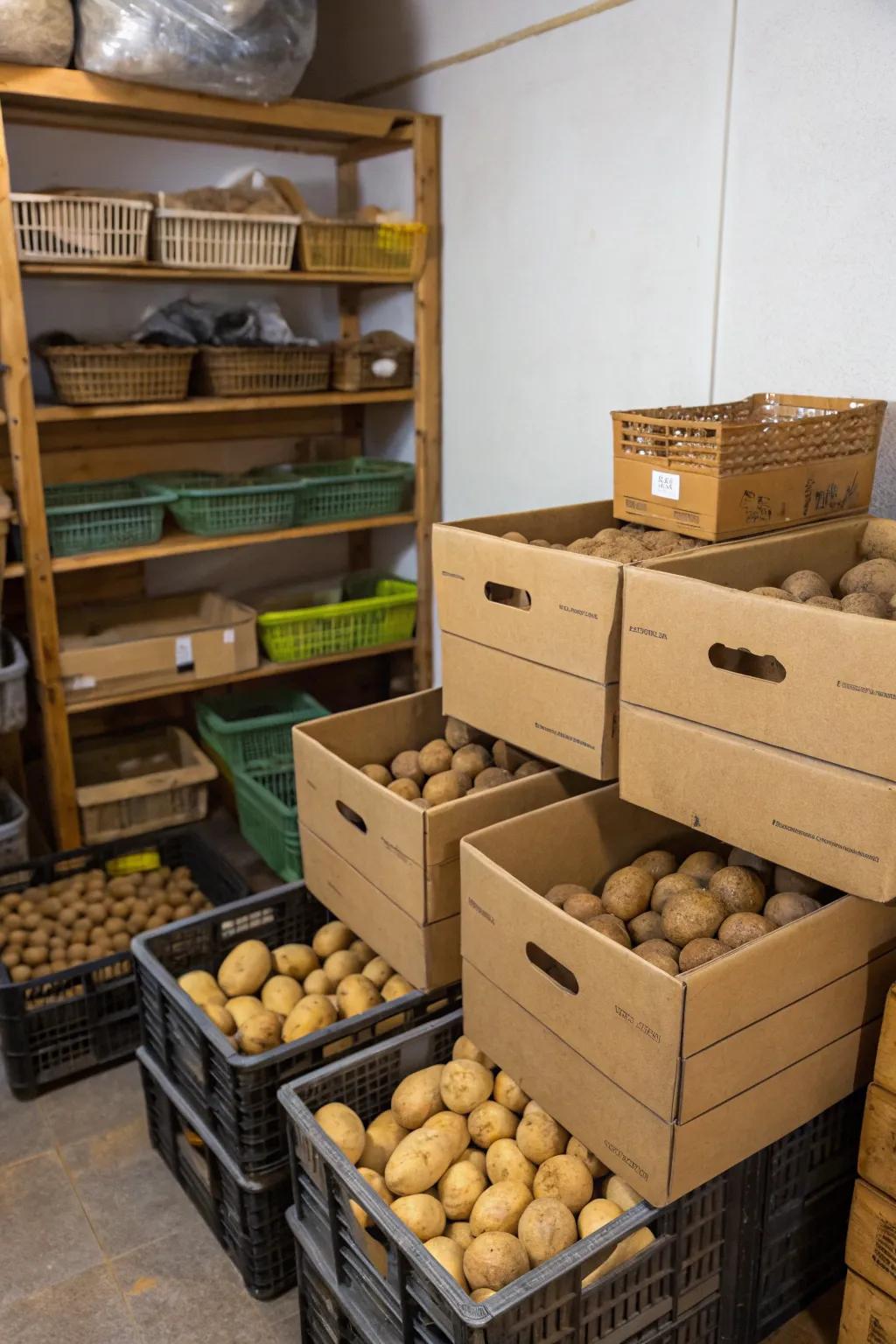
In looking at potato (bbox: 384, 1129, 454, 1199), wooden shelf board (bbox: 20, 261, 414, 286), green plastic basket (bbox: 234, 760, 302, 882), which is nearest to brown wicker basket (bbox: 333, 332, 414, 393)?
wooden shelf board (bbox: 20, 261, 414, 286)

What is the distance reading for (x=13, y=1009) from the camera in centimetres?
228

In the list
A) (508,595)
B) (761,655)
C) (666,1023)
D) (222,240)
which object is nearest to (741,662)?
(761,655)

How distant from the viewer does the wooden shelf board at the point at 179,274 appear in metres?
2.63

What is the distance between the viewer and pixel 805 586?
168cm

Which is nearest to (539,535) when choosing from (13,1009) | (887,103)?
(887,103)

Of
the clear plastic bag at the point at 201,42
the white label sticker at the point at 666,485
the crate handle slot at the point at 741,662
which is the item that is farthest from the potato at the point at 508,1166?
the clear plastic bag at the point at 201,42

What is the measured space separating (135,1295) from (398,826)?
940mm

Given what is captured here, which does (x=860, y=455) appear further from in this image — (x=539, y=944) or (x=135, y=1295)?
(x=135, y=1295)

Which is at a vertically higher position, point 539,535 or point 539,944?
point 539,535

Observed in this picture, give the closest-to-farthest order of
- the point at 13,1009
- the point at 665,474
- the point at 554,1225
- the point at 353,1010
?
A: the point at 554,1225
the point at 665,474
the point at 353,1010
the point at 13,1009

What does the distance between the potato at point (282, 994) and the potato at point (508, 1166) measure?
1.79 ft

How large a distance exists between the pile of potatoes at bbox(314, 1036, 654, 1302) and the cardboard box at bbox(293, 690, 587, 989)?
219 mm

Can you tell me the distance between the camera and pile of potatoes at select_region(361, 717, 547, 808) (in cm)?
202

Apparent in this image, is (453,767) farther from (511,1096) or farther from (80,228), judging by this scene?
(80,228)
